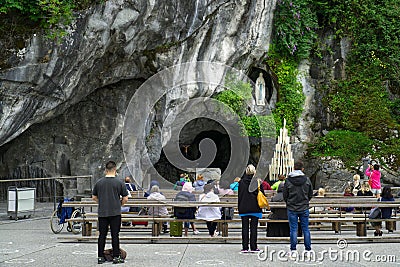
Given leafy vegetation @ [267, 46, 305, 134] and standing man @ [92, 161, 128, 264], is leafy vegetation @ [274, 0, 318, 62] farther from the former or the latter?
standing man @ [92, 161, 128, 264]

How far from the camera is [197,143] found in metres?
30.6

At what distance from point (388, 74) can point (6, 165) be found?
18060 millimetres

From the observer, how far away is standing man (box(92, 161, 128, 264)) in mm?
7836

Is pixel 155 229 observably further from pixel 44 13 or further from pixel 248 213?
pixel 44 13

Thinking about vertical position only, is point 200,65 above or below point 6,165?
above

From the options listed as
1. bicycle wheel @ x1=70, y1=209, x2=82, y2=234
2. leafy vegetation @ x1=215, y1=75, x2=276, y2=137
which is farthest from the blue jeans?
leafy vegetation @ x1=215, y1=75, x2=276, y2=137

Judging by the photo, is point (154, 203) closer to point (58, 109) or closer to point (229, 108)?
point (58, 109)

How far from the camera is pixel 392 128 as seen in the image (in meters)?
25.8

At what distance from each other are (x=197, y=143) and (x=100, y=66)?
40.0 ft

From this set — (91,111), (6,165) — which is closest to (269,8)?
(91,111)

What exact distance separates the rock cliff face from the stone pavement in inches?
270

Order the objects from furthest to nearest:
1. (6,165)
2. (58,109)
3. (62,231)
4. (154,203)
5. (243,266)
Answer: (6,165), (58,109), (62,231), (154,203), (243,266)

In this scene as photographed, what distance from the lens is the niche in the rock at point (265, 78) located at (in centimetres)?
2687

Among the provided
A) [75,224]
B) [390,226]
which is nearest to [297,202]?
[390,226]
